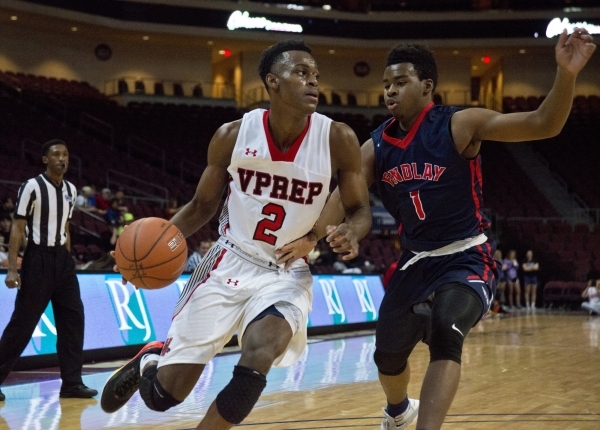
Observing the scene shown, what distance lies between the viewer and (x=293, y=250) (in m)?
3.79

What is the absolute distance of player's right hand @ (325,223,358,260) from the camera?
3566 mm

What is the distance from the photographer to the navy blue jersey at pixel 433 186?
418cm

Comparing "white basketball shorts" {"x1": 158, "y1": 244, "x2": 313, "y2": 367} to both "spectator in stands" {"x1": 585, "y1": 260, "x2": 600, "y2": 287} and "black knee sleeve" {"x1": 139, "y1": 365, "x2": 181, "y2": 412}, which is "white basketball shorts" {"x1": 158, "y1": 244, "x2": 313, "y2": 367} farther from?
"spectator in stands" {"x1": 585, "y1": 260, "x2": 600, "y2": 287}

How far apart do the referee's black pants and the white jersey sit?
2824 millimetres

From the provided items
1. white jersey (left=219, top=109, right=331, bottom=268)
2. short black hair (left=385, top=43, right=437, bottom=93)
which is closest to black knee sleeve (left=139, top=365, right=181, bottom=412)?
white jersey (left=219, top=109, right=331, bottom=268)

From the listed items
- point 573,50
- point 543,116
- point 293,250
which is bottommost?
point 293,250

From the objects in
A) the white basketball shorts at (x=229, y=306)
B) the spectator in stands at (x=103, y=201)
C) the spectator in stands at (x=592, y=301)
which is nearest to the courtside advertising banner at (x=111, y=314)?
the white basketball shorts at (x=229, y=306)

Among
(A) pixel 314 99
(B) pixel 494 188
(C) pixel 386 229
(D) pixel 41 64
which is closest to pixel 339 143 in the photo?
(A) pixel 314 99

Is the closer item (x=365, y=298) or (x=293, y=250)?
(x=293, y=250)

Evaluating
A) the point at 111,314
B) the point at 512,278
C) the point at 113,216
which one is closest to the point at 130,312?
the point at 111,314

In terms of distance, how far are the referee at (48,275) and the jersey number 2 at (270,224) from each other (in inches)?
116

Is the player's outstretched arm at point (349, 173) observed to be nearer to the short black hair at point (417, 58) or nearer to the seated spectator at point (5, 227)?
the short black hair at point (417, 58)

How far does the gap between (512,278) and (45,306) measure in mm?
15068

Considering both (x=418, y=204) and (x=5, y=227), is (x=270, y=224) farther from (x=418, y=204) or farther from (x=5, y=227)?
(x=5, y=227)
